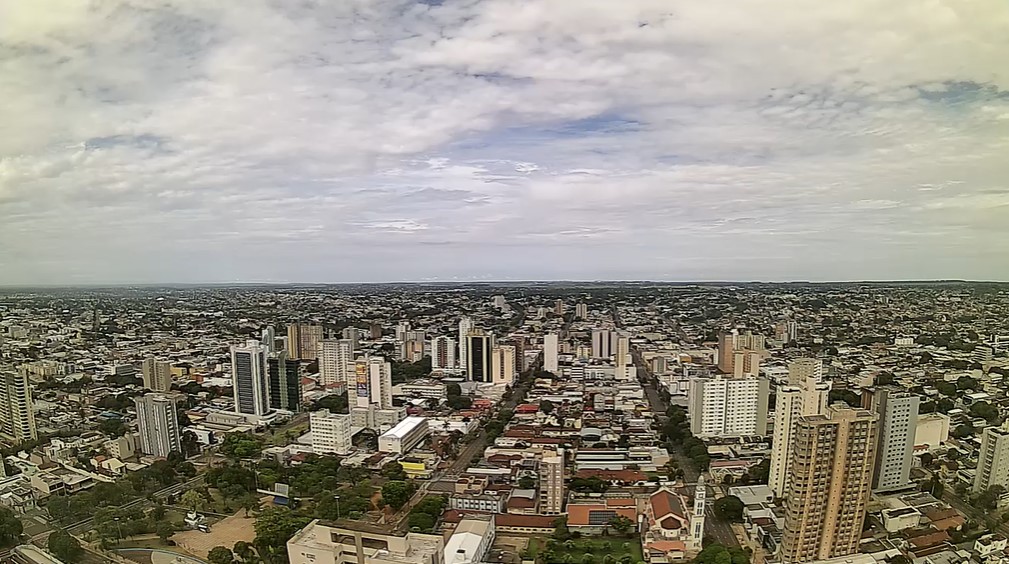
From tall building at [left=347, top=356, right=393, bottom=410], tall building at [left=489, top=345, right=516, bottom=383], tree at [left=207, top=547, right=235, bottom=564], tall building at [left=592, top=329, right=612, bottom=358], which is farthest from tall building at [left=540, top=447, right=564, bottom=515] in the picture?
tall building at [left=592, top=329, right=612, bottom=358]

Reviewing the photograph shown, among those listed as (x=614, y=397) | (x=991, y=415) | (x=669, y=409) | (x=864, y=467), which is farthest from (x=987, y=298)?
(x=614, y=397)

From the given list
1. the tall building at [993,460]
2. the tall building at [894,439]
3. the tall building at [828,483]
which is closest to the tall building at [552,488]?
the tall building at [828,483]

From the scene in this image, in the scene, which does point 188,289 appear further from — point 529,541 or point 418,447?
point 529,541

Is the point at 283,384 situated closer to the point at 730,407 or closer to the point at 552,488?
the point at 552,488

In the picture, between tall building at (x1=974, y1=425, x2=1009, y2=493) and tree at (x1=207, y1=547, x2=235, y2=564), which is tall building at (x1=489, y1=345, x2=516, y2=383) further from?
tall building at (x1=974, y1=425, x2=1009, y2=493)

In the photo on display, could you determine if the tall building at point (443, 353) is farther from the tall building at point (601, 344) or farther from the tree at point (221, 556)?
the tree at point (221, 556)

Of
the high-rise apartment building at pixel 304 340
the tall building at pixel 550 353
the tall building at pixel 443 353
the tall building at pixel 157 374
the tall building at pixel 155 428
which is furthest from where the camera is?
the tall building at pixel 443 353
